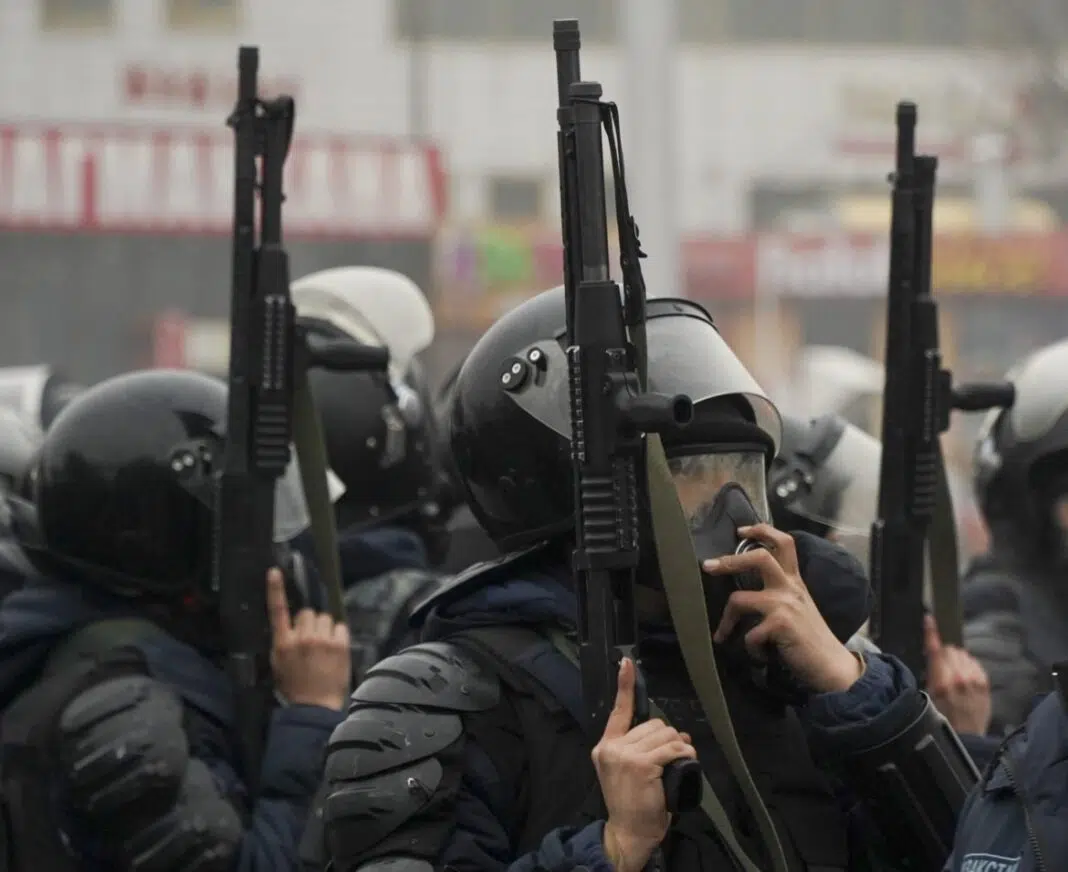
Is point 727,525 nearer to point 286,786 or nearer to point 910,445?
point 286,786

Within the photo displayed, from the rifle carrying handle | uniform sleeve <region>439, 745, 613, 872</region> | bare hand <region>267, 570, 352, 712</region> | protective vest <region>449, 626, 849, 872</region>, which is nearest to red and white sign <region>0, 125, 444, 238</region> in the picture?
bare hand <region>267, 570, 352, 712</region>

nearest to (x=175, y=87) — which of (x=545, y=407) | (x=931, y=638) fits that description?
(x=931, y=638)

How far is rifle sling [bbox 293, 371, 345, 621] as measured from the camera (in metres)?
3.91

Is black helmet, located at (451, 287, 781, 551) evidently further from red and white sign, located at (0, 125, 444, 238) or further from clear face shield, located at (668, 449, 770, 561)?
red and white sign, located at (0, 125, 444, 238)

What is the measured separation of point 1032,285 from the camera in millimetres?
28078

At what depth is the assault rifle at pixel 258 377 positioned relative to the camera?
12.3ft

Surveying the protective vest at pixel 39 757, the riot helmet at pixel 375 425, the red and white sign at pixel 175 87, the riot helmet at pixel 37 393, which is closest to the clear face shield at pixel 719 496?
the protective vest at pixel 39 757

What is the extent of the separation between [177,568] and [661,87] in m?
7.09

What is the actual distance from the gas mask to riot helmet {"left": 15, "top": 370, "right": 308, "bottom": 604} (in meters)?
1.34

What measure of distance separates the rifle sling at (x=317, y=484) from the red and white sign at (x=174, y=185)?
19.9 meters

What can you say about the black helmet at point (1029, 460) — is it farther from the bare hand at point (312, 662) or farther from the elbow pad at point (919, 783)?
the elbow pad at point (919, 783)

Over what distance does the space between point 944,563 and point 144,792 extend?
159cm

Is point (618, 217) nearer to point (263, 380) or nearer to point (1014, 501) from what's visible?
point (263, 380)

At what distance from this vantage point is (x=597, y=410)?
2.48 m
